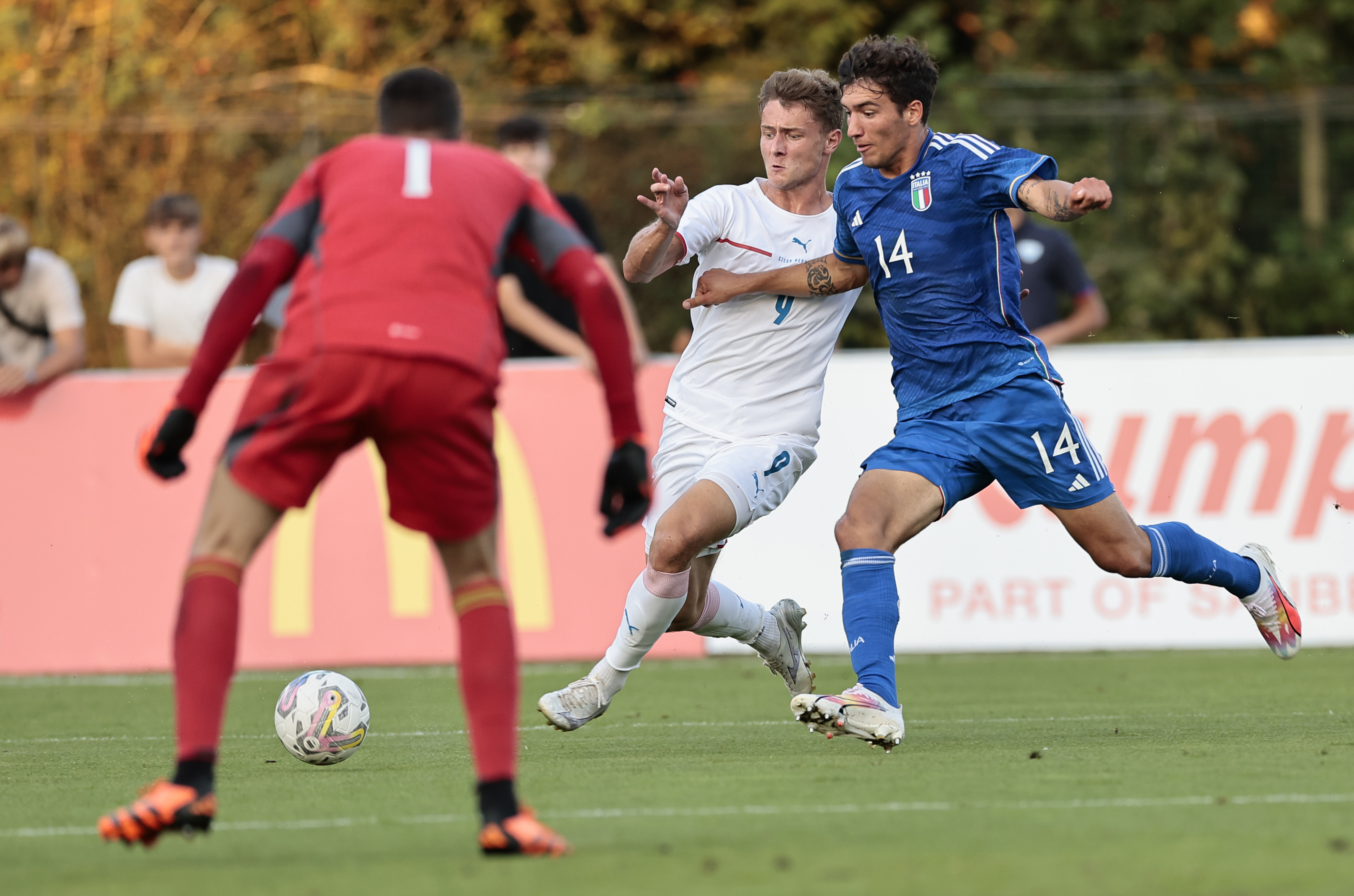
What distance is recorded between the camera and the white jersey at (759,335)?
6.72m

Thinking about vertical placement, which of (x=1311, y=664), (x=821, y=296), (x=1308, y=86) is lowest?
(x=1311, y=664)

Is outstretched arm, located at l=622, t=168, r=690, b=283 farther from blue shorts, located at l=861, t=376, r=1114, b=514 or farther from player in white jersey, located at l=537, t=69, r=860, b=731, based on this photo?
blue shorts, located at l=861, t=376, r=1114, b=514

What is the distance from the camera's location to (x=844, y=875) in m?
3.81

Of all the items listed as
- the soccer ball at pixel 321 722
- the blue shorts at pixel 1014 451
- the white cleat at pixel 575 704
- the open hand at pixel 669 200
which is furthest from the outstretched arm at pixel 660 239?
the soccer ball at pixel 321 722

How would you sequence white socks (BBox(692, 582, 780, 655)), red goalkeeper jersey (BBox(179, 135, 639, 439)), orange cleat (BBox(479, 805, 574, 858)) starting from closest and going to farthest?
orange cleat (BBox(479, 805, 574, 858)), red goalkeeper jersey (BBox(179, 135, 639, 439)), white socks (BBox(692, 582, 780, 655))

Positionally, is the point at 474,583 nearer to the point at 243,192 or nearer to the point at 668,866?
the point at 668,866

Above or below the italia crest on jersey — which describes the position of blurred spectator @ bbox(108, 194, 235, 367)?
below

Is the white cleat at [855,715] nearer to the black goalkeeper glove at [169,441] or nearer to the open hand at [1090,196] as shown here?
the open hand at [1090,196]

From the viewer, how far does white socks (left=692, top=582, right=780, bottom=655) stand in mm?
7102

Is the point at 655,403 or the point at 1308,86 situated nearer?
the point at 655,403

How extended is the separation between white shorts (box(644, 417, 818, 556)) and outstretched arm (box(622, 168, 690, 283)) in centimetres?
64

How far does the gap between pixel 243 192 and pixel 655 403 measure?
6542mm

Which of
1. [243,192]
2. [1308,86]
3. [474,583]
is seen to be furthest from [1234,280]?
[474,583]

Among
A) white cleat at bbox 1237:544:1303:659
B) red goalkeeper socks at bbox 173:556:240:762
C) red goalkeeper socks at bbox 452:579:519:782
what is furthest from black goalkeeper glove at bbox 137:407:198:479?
white cleat at bbox 1237:544:1303:659
